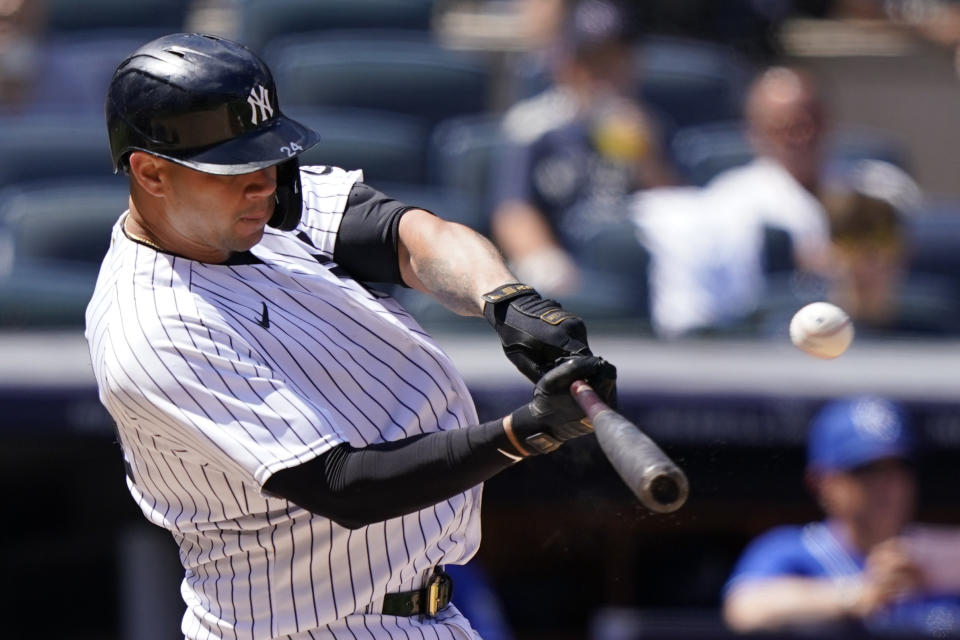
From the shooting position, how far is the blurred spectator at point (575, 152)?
480 cm

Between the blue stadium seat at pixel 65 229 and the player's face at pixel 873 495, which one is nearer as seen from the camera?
the player's face at pixel 873 495

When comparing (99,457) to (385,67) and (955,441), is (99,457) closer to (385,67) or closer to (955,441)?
(385,67)

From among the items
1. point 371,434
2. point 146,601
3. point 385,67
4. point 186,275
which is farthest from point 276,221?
point 385,67

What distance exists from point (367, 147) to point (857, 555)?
2.09 meters

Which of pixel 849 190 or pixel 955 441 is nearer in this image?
pixel 955 441

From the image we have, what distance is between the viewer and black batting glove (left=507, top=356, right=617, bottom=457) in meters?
1.80

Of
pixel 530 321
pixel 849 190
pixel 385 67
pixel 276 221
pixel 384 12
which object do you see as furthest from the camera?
pixel 384 12

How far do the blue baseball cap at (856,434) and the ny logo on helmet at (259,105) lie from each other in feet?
7.69

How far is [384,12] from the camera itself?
6.11 metres

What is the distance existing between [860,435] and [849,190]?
1169 mm

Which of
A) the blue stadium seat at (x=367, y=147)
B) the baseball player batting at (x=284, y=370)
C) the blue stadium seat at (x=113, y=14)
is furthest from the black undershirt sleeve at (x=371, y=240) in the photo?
the blue stadium seat at (x=113, y=14)

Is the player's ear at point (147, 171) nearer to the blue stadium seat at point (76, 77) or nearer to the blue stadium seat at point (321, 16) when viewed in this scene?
the blue stadium seat at point (76, 77)

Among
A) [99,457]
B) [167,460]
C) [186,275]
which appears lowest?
[99,457]

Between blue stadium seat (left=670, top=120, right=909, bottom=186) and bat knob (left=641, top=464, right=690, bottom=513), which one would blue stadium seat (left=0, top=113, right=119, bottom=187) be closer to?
blue stadium seat (left=670, top=120, right=909, bottom=186)
